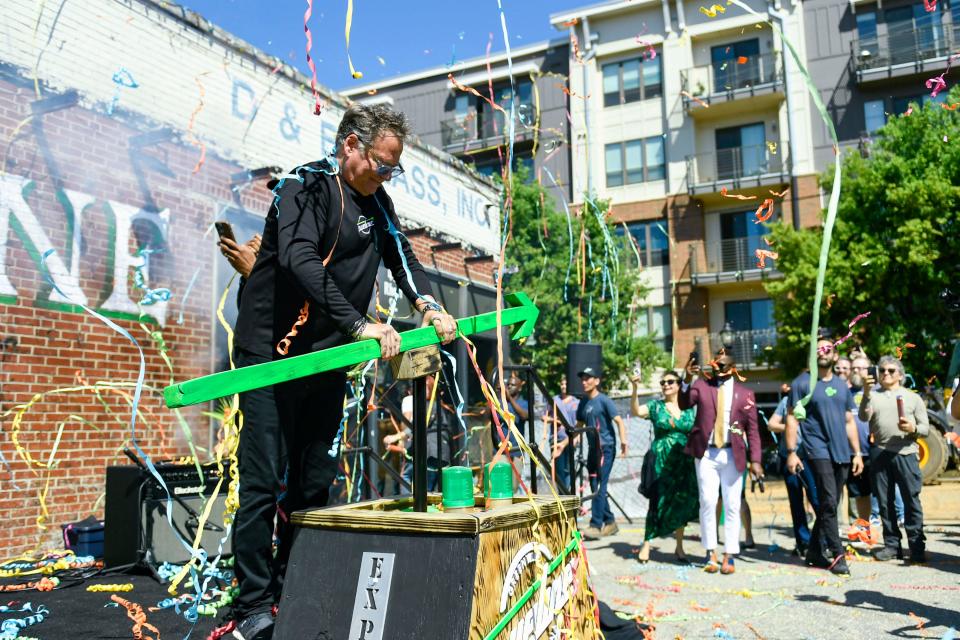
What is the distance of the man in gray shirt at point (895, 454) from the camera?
6.25 meters

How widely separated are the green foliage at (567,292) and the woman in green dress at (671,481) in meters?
14.3

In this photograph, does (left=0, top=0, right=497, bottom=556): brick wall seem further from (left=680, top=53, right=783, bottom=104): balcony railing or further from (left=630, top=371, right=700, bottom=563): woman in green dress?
(left=680, top=53, right=783, bottom=104): balcony railing

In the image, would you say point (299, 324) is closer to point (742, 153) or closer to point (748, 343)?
point (748, 343)

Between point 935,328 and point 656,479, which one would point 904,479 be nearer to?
point 656,479

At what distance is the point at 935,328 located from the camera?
59.2 ft

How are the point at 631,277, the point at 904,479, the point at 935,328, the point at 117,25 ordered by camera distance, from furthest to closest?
the point at 631,277, the point at 935,328, the point at 117,25, the point at 904,479

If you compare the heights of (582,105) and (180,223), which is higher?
(582,105)

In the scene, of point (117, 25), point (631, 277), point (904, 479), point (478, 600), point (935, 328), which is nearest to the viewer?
point (478, 600)

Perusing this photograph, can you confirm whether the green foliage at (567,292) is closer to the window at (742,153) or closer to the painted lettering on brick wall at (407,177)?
the window at (742,153)

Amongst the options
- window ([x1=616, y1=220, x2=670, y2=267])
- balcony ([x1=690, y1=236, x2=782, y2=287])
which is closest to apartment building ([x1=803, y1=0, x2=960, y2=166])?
balcony ([x1=690, y1=236, x2=782, y2=287])

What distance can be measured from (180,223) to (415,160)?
4.25 m

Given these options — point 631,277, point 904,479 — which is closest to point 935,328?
point 631,277

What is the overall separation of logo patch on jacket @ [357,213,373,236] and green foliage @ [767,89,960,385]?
17121 mm

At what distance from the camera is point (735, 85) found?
2572cm
